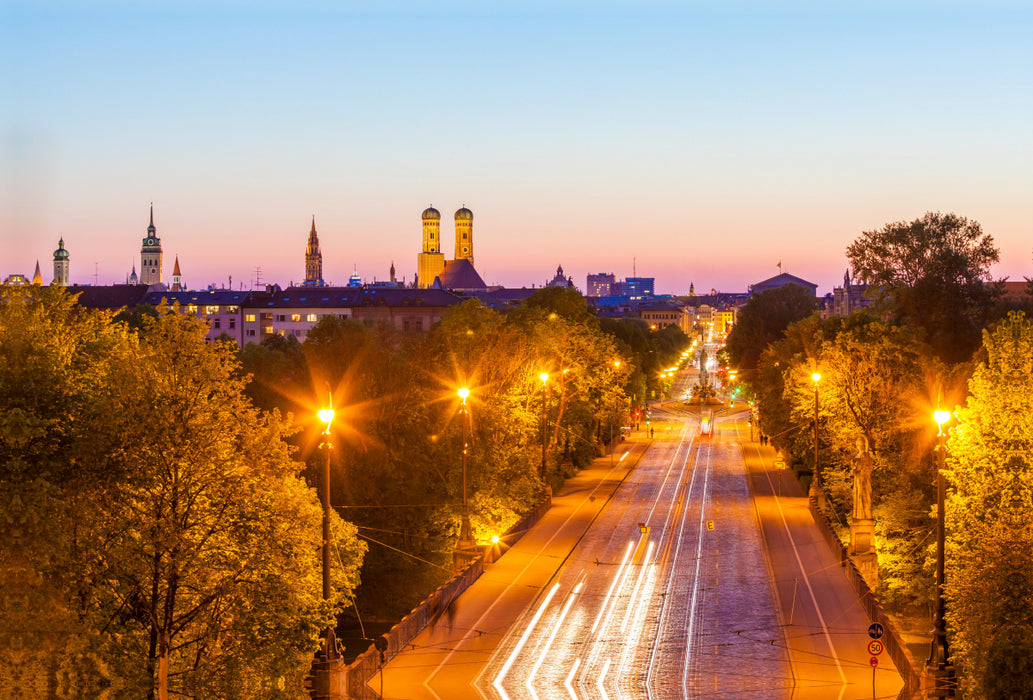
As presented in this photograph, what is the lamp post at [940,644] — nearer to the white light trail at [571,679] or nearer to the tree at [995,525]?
the tree at [995,525]

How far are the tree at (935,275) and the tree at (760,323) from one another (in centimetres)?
3437

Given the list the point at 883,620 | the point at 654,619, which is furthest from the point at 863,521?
the point at 883,620

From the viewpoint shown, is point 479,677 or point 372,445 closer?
point 479,677

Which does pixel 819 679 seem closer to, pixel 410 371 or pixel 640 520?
pixel 640 520

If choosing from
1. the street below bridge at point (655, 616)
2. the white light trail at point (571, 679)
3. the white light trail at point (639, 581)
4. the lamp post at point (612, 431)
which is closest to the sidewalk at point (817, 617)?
the street below bridge at point (655, 616)

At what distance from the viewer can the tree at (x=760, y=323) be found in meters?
122

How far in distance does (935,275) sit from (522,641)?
57999 mm

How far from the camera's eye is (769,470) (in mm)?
80375

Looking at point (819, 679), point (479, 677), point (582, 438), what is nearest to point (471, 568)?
point (479, 677)

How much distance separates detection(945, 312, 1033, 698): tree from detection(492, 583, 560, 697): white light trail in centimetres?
1119

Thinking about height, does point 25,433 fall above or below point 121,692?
above

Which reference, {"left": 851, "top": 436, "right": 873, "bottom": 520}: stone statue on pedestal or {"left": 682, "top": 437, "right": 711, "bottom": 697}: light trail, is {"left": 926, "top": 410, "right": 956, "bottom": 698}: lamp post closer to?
{"left": 682, "top": 437, "right": 711, "bottom": 697}: light trail

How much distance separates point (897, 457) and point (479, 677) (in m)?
28.4

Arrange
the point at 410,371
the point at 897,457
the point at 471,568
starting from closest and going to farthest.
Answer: the point at 471,568, the point at 897,457, the point at 410,371
